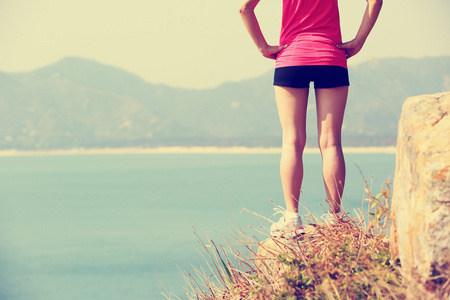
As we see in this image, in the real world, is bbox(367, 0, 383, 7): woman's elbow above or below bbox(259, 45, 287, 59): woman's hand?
above

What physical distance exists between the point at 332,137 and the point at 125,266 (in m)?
53.2

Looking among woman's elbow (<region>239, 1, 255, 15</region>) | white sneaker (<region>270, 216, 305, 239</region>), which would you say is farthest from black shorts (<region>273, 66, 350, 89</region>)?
white sneaker (<region>270, 216, 305, 239</region>)

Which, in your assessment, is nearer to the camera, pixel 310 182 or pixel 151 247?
pixel 151 247

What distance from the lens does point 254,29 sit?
3.69 m

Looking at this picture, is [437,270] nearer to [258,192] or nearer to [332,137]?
[332,137]

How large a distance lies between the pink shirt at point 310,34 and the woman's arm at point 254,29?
6 cm

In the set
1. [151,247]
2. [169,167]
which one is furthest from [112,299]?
[169,167]

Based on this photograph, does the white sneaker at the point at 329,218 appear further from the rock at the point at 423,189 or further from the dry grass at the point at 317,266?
the rock at the point at 423,189

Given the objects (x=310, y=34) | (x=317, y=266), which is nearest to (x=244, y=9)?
(x=310, y=34)

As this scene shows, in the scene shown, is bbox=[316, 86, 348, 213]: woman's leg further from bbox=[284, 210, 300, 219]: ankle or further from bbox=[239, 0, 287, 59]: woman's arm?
bbox=[239, 0, 287, 59]: woman's arm

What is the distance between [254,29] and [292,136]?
0.73 metres

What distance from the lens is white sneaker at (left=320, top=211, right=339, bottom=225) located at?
3509mm

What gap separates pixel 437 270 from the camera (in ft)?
8.18

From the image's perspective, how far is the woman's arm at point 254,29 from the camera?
3.63 meters
